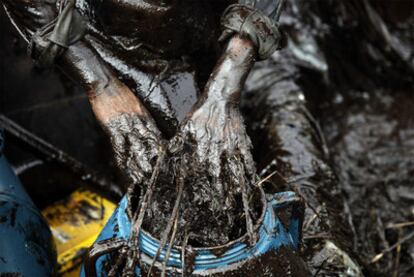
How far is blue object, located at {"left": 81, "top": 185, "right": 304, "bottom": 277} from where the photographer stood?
1789 mm

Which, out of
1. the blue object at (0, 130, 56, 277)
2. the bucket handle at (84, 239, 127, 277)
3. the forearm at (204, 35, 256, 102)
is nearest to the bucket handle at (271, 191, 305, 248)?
the forearm at (204, 35, 256, 102)

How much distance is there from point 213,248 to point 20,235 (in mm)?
1069

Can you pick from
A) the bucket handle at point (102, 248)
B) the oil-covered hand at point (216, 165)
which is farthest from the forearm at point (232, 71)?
the bucket handle at point (102, 248)

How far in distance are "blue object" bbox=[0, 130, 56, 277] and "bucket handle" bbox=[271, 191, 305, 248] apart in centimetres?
111

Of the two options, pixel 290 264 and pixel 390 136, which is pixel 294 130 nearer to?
pixel 390 136

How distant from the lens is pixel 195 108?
2113 mm

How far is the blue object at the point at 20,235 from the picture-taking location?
235 cm

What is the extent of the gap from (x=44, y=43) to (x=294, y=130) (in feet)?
5.76

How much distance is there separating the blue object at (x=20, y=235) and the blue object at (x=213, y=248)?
0.45 meters

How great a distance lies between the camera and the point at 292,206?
210 centimetres

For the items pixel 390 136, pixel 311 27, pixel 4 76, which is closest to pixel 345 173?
pixel 390 136

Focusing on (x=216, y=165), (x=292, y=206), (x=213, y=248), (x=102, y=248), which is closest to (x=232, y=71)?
(x=216, y=165)

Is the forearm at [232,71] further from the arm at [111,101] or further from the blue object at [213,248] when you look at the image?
the blue object at [213,248]

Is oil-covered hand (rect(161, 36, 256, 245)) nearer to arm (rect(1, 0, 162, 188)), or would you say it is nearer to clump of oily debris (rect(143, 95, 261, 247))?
clump of oily debris (rect(143, 95, 261, 247))
